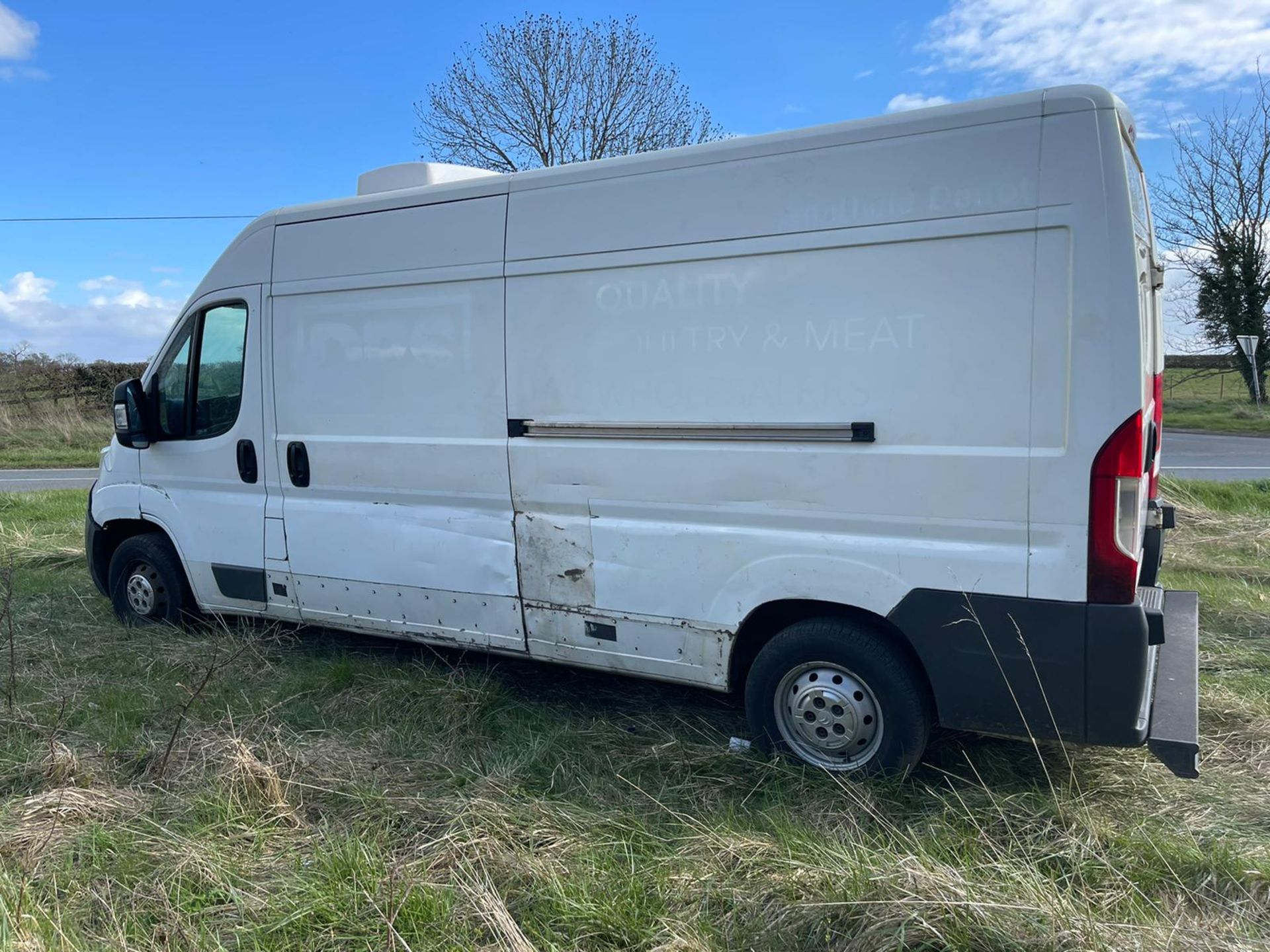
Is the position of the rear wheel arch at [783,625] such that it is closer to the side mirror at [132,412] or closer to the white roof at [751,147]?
the white roof at [751,147]

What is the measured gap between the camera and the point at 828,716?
12.3ft

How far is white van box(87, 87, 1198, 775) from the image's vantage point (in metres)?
3.20

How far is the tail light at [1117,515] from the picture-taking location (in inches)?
122

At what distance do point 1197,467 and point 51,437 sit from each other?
22.3 metres

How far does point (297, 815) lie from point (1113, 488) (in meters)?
3.00

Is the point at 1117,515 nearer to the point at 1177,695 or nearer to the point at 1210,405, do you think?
the point at 1177,695

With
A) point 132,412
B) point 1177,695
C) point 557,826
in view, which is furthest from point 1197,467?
point 132,412

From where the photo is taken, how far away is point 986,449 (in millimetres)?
3309

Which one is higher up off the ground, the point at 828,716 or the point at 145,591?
the point at 145,591

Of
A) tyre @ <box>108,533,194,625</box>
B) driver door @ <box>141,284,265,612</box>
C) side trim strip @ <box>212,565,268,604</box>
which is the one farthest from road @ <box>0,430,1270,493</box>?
side trim strip @ <box>212,565,268,604</box>

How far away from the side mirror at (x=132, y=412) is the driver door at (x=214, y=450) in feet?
0.18

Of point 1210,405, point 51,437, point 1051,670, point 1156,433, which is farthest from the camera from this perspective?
point 1210,405

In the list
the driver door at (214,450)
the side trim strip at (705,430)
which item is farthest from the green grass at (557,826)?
the side trim strip at (705,430)

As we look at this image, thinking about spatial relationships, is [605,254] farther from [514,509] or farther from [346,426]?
[346,426]
